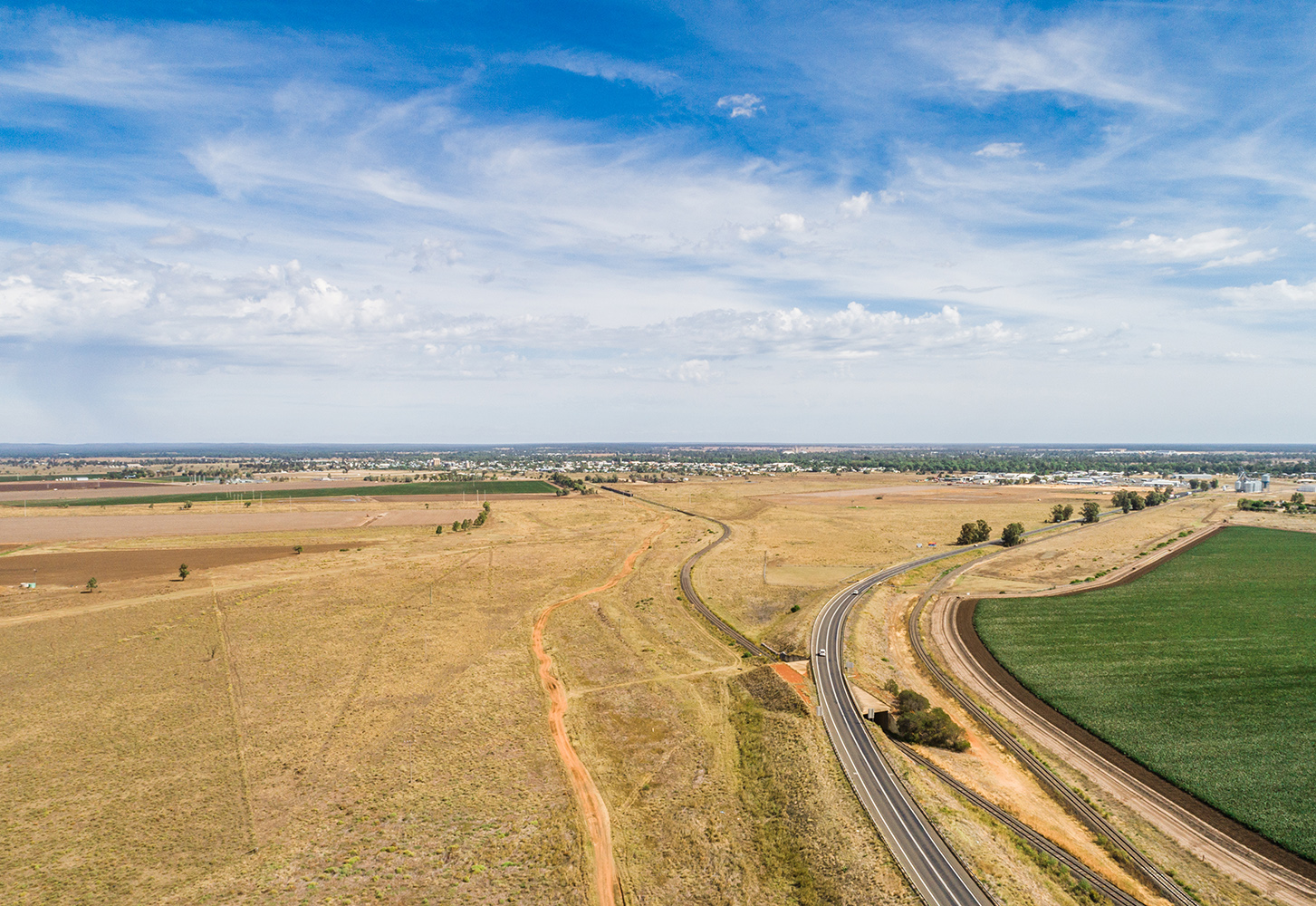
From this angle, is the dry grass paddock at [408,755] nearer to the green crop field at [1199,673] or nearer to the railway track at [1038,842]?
the railway track at [1038,842]

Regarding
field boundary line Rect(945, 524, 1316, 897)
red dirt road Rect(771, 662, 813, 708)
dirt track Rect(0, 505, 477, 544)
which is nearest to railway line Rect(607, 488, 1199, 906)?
red dirt road Rect(771, 662, 813, 708)

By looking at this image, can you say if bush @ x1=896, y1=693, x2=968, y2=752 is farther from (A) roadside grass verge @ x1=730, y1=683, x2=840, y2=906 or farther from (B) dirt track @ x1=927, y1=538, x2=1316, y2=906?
(A) roadside grass verge @ x1=730, y1=683, x2=840, y2=906

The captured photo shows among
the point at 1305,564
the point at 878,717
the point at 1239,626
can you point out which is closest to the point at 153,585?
the point at 878,717

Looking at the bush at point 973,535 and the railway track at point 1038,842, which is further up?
the bush at point 973,535

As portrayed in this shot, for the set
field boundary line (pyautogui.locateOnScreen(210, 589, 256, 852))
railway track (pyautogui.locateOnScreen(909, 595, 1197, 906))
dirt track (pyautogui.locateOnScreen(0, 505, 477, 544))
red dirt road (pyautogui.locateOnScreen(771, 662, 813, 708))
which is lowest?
railway track (pyautogui.locateOnScreen(909, 595, 1197, 906))

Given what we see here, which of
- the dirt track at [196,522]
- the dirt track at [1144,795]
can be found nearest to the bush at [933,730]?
the dirt track at [1144,795]

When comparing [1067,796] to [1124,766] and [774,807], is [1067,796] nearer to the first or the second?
[1124,766]

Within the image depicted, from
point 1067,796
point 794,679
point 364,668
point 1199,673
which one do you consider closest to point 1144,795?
point 1067,796
